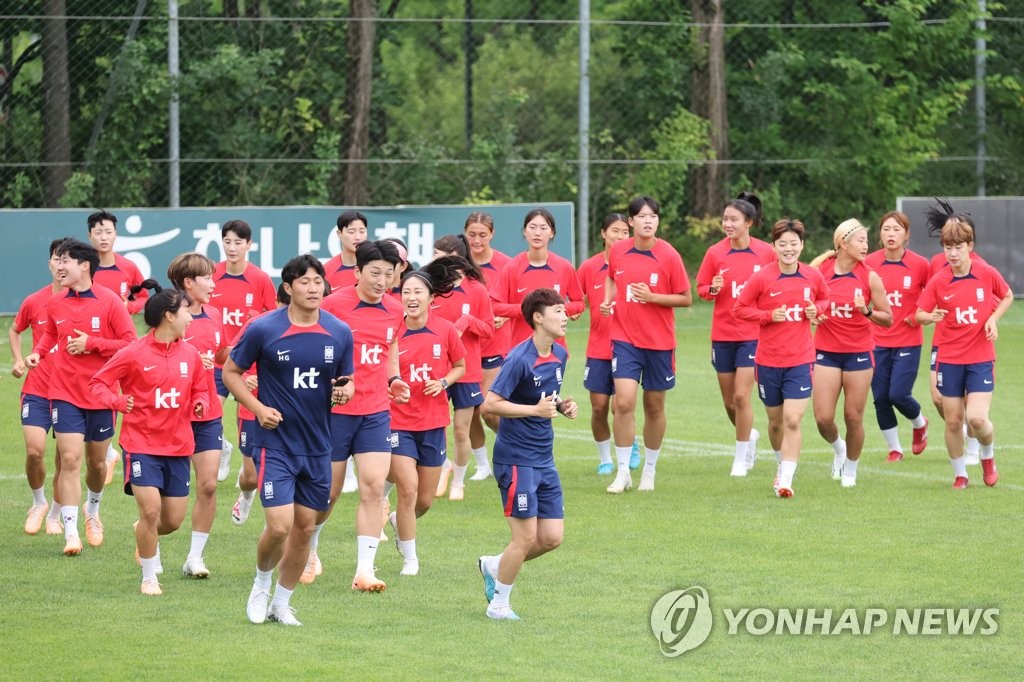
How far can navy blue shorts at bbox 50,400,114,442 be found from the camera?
11227 mm

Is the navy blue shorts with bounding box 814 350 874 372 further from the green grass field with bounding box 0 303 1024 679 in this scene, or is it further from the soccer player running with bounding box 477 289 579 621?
the soccer player running with bounding box 477 289 579 621

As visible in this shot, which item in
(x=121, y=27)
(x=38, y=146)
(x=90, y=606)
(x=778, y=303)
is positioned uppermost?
(x=121, y=27)

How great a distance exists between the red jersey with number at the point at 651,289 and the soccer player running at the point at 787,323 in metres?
0.64

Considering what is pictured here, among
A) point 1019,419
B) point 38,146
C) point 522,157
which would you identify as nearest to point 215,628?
point 1019,419

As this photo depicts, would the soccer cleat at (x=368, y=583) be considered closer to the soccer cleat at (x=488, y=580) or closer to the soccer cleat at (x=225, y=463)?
the soccer cleat at (x=488, y=580)

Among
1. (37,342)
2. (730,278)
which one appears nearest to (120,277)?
(37,342)

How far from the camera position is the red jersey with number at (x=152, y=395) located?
9.84 meters

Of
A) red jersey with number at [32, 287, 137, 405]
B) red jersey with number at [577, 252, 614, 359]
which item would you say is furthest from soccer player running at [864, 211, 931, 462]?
red jersey with number at [32, 287, 137, 405]

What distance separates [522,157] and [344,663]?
2167cm

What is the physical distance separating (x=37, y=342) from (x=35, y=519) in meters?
1.44

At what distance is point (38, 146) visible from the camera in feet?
86.2

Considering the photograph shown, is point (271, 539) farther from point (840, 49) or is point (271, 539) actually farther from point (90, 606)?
point (840, 49)

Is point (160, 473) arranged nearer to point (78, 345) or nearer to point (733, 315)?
point (78, 345)
